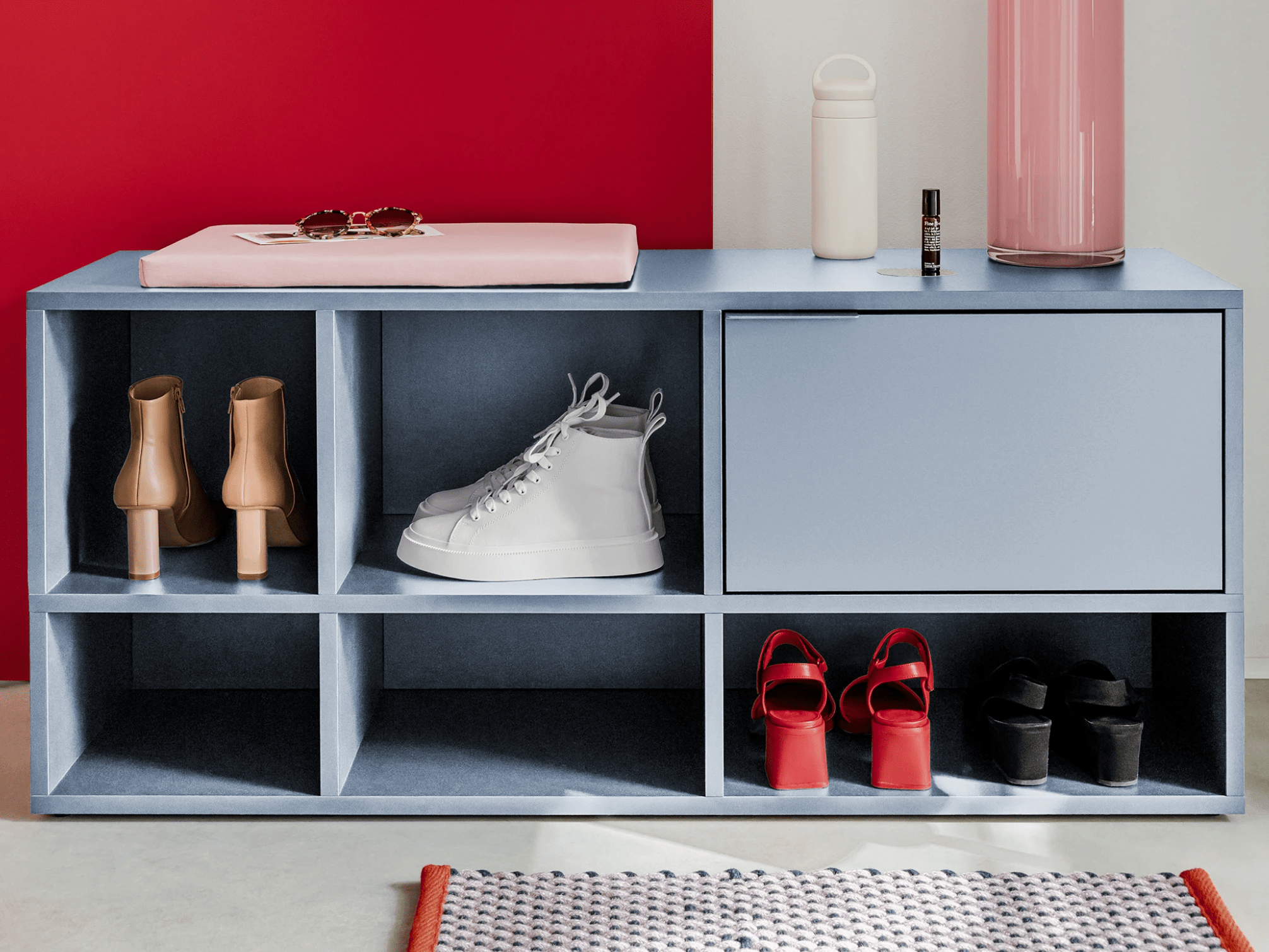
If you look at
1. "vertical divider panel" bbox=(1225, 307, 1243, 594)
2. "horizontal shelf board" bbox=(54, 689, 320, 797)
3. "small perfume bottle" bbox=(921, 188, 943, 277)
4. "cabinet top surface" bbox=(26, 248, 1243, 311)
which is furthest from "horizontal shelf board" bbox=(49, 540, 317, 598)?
"vertical divider panel" bbox=(1225, 307, 1243, 594)

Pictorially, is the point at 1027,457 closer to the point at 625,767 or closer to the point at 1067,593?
the point at 1067,593

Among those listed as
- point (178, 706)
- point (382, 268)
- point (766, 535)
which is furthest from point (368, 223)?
point (178, 706)

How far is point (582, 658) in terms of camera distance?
2.20 meters

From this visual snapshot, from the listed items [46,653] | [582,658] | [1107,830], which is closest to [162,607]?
[46,653]

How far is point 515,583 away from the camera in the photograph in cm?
182

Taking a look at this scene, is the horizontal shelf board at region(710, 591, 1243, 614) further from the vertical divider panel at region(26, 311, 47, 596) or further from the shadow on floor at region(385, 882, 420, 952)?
the vertical divider panel at region(26, 311, 47, 596)

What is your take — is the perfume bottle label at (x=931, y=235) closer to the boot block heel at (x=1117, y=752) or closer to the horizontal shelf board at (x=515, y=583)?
the horizontal shelf board at (x=515, y=583)

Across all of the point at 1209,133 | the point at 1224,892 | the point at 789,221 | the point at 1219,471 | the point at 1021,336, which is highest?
the point at 1209,133

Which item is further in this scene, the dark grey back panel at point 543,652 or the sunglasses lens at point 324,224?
the dark grey back panel at point 543,652

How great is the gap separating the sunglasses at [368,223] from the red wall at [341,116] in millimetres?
255

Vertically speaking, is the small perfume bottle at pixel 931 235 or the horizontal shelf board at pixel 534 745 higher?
the small perfume bottle at pixel 931 235

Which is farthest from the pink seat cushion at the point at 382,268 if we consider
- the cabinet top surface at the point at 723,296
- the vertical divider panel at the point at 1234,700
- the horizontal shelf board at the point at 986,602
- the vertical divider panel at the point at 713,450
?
the vertical divider panel at the point at 1234,700

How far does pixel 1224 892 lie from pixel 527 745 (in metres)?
0.92

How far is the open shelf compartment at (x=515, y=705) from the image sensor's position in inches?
72.2
